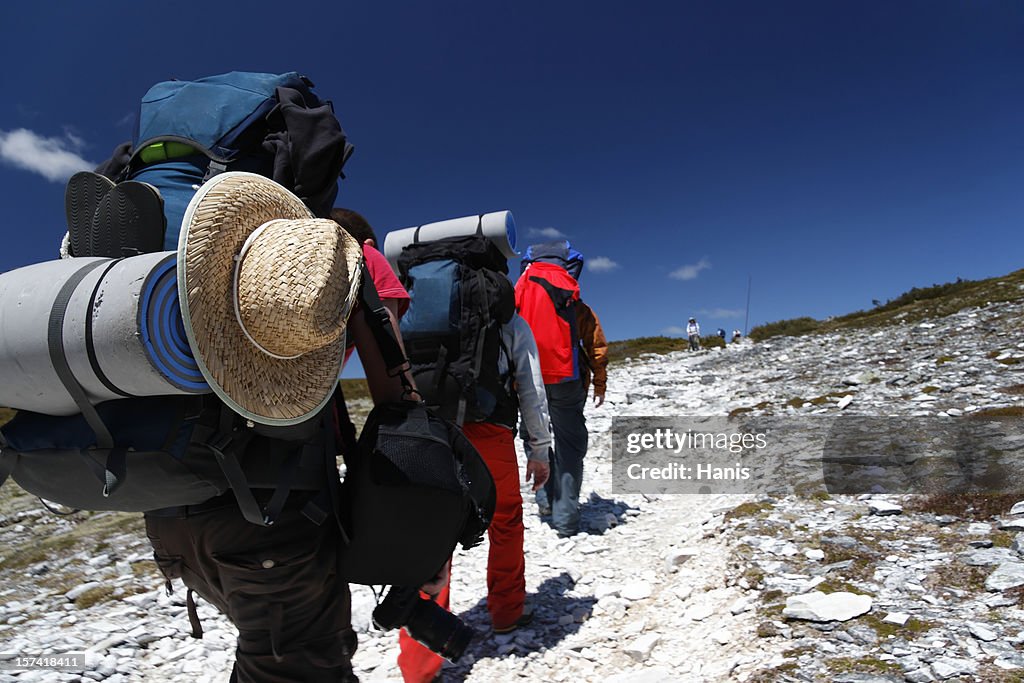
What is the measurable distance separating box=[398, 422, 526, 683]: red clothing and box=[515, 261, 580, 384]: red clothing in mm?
1763

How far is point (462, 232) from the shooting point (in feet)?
13.6

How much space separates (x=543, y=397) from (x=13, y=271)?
3.07m

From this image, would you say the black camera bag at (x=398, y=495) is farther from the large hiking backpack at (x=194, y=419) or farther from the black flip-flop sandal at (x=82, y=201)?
the black flip-flop sandal at (x=82, y=201)

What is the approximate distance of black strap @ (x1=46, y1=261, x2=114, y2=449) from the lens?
1.33 meters

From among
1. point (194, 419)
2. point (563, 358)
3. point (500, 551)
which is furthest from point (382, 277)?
point (563, 358)

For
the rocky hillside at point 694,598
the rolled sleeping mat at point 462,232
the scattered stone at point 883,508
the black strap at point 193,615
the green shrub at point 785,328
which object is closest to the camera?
the black strap at point 193,615

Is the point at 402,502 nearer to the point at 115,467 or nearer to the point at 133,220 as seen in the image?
the point at 115,467

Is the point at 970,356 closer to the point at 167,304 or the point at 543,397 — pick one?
the point at 543,397

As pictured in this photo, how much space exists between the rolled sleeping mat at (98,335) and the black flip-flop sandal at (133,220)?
133mm

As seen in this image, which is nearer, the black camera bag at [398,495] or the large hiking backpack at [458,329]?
the black camera bag at [398,495]

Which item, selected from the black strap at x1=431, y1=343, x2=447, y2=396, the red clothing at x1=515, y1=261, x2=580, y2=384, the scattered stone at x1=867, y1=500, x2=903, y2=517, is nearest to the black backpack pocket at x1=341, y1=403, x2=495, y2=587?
the black strap at x1=431, y1=343, x2=447, y2=396

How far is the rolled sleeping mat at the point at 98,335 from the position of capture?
1320 mm

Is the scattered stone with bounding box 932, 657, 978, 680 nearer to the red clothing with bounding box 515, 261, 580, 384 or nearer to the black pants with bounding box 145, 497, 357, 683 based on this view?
the black pants with bounding box 145, 497, 357, 683

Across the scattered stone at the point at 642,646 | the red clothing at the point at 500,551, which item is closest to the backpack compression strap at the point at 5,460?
the red clothing at the point at 500,551
